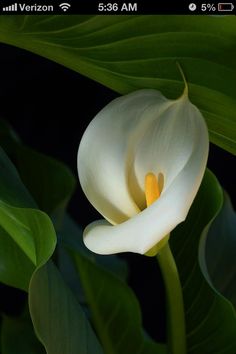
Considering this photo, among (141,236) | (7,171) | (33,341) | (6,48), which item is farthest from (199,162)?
(6,48)

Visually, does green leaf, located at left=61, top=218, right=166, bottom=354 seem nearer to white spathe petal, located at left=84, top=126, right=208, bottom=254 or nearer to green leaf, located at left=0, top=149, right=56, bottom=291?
green leaf, located at left=0, top=149, right=56, bottom=291
